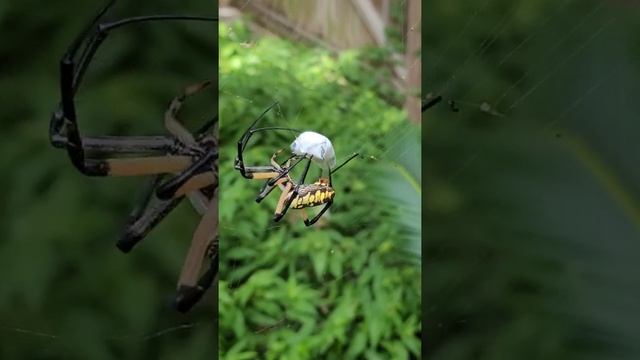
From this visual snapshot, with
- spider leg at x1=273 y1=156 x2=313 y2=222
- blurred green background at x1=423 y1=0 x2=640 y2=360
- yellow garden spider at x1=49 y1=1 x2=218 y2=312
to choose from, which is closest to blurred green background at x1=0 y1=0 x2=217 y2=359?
yellow garden spider at x1=49 y1=1 x2=218 y2=312

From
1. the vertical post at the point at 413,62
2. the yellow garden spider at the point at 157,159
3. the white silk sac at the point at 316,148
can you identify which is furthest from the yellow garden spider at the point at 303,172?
the vertical post at the point at 413,62

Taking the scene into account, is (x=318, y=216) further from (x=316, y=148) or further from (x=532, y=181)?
(x=532, y=181)

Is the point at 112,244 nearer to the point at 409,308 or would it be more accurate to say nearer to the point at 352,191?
the point at 352,191

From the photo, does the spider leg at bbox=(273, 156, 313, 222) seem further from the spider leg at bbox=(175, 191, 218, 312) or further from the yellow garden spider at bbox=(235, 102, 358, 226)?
the spider leg at bbox=(175, 191, 218, 312)

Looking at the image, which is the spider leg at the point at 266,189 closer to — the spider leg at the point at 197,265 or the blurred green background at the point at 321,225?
the blurred green background at the point at 321,225

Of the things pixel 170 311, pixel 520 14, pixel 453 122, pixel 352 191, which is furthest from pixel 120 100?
pixel 520 14

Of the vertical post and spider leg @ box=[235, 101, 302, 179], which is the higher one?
the vertical post

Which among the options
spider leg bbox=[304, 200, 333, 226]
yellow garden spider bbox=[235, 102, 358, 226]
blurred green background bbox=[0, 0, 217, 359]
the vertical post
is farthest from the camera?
the vertical post
